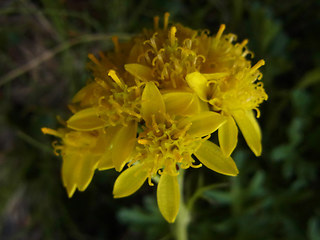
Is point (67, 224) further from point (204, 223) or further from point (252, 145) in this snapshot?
point (252, 145)

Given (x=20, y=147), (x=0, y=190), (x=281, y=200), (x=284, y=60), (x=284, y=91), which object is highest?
(x=284, y=60)

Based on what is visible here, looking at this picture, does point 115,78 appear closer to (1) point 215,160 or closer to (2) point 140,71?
(2) point 140,71

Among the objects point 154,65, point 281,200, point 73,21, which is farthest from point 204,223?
point 73,21

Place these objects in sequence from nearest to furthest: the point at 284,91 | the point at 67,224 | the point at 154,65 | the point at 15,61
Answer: the point at 154,65 → the point at 284,91 → the point at 67,224 → the point at 15,61

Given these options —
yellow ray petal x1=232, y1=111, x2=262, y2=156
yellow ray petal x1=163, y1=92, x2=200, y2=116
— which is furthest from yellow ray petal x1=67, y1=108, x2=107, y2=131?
yellow ray petal x1=232, y1=111, x2=262, y2=156

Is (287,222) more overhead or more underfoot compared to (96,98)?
more underfoot

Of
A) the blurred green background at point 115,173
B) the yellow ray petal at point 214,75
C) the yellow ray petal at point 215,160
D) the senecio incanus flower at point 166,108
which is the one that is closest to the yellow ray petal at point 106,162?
the senecio incanus flower at point 166,108

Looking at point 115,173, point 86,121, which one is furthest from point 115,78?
point 115,173

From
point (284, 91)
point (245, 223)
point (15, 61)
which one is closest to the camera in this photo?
point (245, 223)

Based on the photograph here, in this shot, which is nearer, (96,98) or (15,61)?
(96,98)

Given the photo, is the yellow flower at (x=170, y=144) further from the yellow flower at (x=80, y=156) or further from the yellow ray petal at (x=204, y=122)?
the yellow flower at (x=80, y=156)
